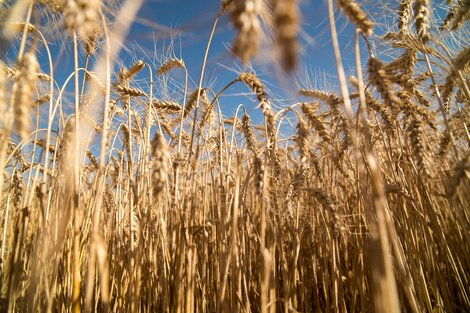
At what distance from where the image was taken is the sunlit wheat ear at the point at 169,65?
2418 millimetres

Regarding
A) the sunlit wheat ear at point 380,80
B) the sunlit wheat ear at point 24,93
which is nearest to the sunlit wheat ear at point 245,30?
the sunlit wheat ear at point 380,80

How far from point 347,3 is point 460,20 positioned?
1.27 meters

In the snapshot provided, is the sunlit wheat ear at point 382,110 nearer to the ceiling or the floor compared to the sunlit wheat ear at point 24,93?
nearer to the ceiling

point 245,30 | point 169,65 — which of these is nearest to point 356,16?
point 245,30

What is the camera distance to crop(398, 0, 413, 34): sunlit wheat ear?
2.10m

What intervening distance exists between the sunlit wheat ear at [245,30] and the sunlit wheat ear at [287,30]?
0.26 feet

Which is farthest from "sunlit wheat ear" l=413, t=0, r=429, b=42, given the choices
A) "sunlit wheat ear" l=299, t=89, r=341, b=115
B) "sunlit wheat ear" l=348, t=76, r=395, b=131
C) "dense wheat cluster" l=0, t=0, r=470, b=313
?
"sunlit wheat ear" l=299, t=89, r=341, b=115

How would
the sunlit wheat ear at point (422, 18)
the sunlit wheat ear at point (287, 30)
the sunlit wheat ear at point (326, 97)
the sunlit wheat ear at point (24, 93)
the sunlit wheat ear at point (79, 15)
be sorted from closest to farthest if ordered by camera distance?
the sunlit wheat ear at point (287, 30), the sunlit wheat ear at point (79, 15), the sunlit wheat ear at point (24, 93), the sunlit wheat ear at point (422, 18), the sunlit wheat ear at point (326, 97)

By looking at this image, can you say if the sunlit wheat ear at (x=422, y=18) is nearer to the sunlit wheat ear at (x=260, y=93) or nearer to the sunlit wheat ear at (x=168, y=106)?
the sunlit wheat ear at (x=260, y=93)

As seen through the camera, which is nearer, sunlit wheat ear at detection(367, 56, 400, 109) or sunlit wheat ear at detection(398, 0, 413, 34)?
sunlit wheat ear at detection(367, 56, 400, 109)

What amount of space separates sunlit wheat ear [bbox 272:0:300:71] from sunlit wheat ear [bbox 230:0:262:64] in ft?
0.26

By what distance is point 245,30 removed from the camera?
0.66 meters

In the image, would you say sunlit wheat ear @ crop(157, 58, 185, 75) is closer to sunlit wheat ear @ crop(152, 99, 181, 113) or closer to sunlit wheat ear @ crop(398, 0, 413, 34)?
sunlit wheat ear @ crop(152, 99, 181, 113)

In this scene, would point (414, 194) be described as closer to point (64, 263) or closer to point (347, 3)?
point (347, 3)
